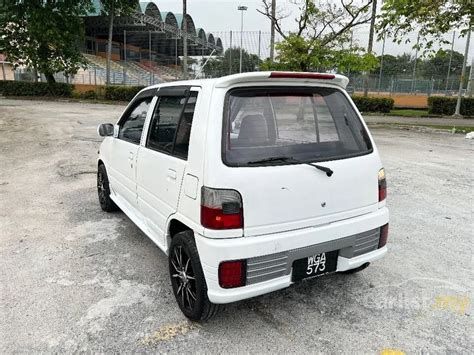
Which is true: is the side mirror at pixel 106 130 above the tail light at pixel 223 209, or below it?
above

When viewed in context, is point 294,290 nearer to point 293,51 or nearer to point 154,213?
point 154,213

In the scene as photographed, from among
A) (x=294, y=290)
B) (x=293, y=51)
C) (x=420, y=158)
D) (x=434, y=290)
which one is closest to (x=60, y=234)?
(x=294, y=290)

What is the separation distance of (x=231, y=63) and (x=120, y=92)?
8128mm

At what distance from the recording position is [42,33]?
83.2 ft

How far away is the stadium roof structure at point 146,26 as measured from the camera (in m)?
41.9

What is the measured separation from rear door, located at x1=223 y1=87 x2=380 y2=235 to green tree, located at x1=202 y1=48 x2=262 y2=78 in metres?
22.0

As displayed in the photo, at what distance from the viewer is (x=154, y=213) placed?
3.20 m

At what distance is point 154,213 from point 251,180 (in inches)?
46.1

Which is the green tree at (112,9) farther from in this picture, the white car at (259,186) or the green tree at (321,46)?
the white car at (259,186)

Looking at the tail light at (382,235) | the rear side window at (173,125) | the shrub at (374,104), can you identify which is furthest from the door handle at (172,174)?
the shrub at (374,104)

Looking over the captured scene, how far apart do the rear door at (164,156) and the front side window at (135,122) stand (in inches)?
12.5

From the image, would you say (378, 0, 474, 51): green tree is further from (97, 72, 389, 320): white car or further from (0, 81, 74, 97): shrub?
(0, 81, 74, 97): shrub

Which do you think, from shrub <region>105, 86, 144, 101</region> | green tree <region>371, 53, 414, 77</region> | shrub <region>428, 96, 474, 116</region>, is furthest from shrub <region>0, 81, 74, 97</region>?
shrub <region>428, 96, 474, 116</region>

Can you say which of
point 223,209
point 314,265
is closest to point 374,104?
point 314,265
